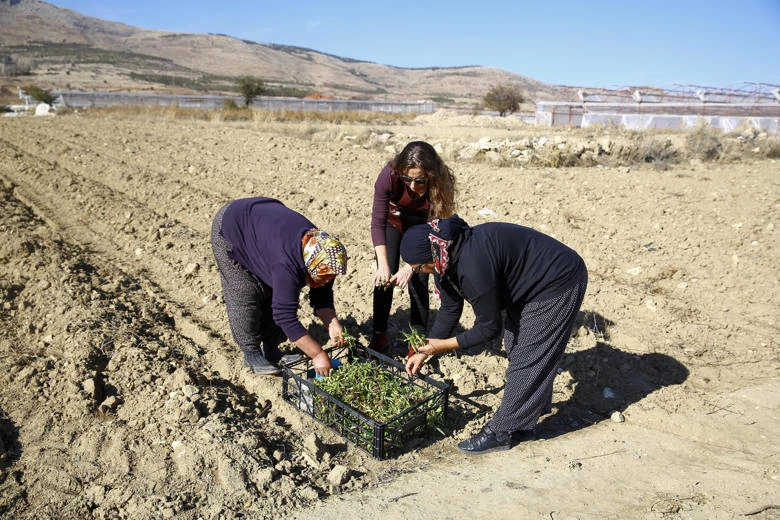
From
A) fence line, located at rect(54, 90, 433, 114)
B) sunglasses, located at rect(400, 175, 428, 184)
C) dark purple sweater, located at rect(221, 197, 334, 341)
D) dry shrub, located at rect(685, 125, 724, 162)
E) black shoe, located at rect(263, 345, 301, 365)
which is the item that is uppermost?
fence line, located at rect(54, 90, 433, 114)

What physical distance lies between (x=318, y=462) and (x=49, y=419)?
5.43 ft

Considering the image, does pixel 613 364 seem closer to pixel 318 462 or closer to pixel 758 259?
pixel 318 462

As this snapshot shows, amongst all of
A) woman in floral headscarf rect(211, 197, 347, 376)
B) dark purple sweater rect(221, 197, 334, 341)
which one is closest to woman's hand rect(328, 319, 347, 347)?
woman in floral headscarf rect(211, 197, 347, 376)

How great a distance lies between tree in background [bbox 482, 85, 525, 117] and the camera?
38344mm

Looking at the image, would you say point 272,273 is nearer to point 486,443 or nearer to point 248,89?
point 486,443

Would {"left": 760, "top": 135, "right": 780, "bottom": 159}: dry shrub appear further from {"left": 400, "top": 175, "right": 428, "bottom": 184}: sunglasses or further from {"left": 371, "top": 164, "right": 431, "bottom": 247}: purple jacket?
{"left": 400, "top": 175, "right": 428, "bottom": 184}: sunglasses

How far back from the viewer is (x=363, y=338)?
4684 millimetres

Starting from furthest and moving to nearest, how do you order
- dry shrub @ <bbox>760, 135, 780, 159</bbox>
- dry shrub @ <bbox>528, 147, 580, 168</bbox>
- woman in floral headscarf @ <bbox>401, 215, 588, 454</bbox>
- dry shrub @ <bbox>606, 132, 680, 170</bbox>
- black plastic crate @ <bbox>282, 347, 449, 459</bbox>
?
dry shrub @ <bbox>760, 135, 780, 159</bbox>
dry shrub @ <bbox>606, 132, 680, 170</bbox>
dry shrub @ <bbox>528, 147, 580, 168</bbox>
black plastic crate @ <bbox>282, 347, 449, 459</bbox>
woman in floral headscarf @ <bbox>401, 215, 588, 454</bbox>

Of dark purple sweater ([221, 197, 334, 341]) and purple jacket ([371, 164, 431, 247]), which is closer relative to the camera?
dark purple sweater ([221, 197, 334, 341])

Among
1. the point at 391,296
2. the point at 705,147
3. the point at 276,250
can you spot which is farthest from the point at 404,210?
the point at 705,147

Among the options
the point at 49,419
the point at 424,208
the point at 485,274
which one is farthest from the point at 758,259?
the point at 49,419

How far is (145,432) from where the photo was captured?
3275 millimetres

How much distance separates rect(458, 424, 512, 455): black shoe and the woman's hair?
1423mm

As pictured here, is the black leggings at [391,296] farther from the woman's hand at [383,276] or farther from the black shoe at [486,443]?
the black shoe at [486,443]
